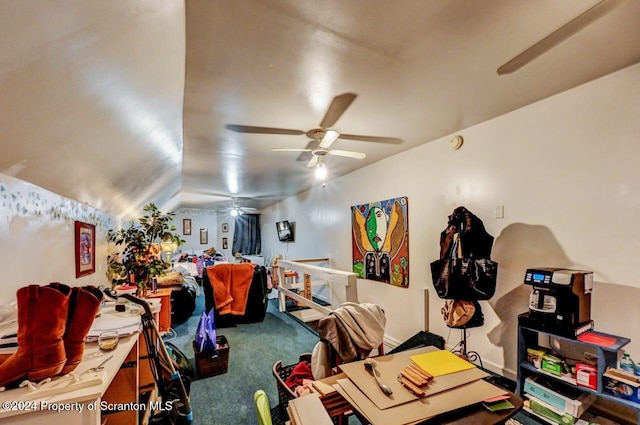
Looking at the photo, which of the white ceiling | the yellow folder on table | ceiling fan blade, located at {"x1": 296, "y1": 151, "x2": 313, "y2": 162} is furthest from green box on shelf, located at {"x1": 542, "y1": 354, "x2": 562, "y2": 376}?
ceiling fan blade, located at {"x1": 296, "y1": 151, "x2": 313, "y2": 162}

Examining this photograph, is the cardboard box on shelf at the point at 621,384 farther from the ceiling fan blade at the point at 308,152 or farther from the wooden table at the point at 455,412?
the ceiling fan blade at the point at 308,152

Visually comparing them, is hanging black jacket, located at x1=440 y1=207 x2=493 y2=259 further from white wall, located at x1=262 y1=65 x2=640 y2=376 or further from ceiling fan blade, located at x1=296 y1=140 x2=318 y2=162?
ceiling fan blade, located at x1=296 y1=140 x2=318 y2=162

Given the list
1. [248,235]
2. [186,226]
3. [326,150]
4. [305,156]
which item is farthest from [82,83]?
[186,226]

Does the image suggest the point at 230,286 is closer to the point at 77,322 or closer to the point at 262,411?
the point at 77,322

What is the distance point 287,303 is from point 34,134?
14.0 ft

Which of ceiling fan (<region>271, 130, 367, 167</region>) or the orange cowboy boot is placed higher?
ceiling fan (<region>271, 130, 367, 167</region>)

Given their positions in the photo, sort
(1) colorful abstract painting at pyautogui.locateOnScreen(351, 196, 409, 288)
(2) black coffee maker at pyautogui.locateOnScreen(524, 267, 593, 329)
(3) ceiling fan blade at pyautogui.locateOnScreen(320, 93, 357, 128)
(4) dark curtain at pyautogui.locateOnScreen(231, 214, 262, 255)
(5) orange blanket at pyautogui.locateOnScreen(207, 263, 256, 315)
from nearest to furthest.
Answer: (2) black coffee maker at pyautogui.locateOnScreen(524, 267, 593, 329) → (3) ceiling fan blade at pyautogui.locateOnScreen(320, 93, 357, 128) → (1) colorful abstract painting at pyautogui.locateOnScreen(351, 196, 409, 288) → (5) orange blanket at pyautogui.locateOnScreen(207, 263, 256, 315) → (4) dark curtain at pyautogui.locateOnScreen(231, 214, 262, 255)

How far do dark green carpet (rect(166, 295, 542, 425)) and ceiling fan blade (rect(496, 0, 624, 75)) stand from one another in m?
2.37

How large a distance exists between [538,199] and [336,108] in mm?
1737

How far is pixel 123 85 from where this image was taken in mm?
1416

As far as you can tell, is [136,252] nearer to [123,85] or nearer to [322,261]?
[123,85]

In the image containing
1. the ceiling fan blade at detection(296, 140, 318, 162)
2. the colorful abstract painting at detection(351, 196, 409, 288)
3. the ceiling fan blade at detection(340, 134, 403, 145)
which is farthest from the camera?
the colorful abstract painting at detection(351, 196, 409, 288)

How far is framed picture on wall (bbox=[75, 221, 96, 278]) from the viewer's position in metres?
2.44

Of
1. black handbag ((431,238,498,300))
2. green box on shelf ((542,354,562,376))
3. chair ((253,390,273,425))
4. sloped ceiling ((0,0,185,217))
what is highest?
sloped ceiling ((0,0,185,217))
